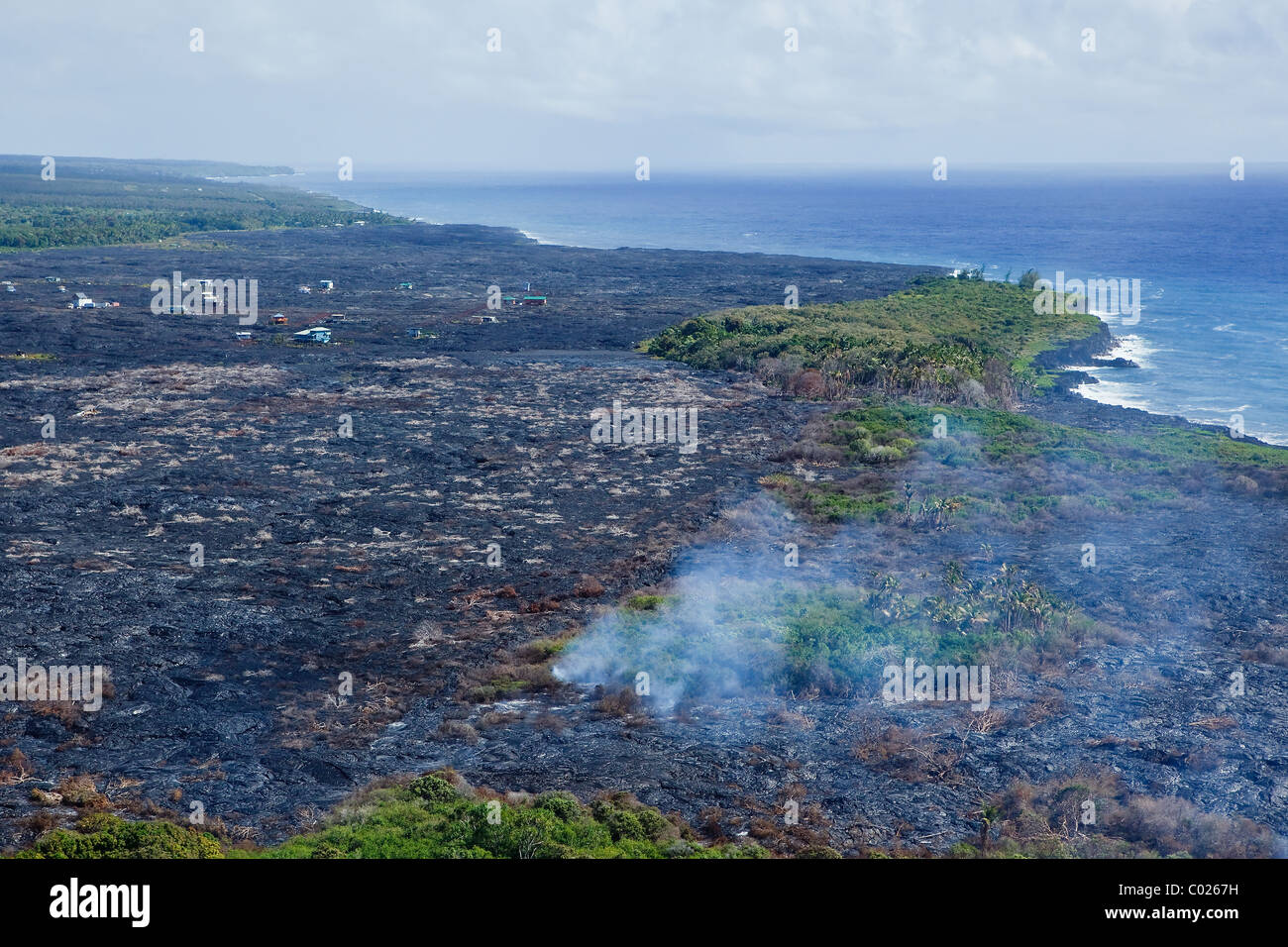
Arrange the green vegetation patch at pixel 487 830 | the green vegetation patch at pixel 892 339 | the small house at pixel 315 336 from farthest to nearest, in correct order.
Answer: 1. the small house at pixel 315 336
2. the green vegetation patch at pixel 892 339
3. the green vegetation patch at pixel 487 830

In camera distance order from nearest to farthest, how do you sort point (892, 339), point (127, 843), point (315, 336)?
1. point (127, 843)
2. point (892, 339)
3. point (315, 336)

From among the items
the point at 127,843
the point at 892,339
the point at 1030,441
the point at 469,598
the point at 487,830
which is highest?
the point at 892,339

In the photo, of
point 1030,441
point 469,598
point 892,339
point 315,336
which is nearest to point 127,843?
point 469,598

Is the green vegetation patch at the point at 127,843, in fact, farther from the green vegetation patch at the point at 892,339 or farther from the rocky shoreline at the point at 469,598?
the green vegetation patch at the point at 892,339

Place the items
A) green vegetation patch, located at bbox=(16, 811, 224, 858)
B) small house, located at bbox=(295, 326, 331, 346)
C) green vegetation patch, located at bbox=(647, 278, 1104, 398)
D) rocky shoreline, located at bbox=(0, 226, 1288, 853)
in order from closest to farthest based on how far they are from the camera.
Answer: green vegetation patch, located at bbox=(16, 811, 224, 858)
rocky shoreline, located at bbox=(0, 226, 1288, 853)
green vegetation patch, located at bbox=(647, 278, 1104, 398)
small house, located at bbox=(295, 326, 331, 346)

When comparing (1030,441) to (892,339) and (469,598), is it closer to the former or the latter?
(892,339)

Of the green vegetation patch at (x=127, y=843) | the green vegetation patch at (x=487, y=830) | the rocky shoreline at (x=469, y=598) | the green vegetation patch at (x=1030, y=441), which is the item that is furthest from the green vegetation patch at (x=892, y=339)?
the green vegetation patch at (x=127, y=843)

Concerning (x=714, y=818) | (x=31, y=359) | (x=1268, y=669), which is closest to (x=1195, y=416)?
(x=1268, y=669)

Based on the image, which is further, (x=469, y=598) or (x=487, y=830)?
(x=469, y=598)

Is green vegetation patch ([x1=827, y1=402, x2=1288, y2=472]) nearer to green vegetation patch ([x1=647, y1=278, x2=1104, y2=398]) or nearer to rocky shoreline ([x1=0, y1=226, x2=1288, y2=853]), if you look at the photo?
rocky shoreline ([x1=0, y1=226, x2=1288, y2=853])

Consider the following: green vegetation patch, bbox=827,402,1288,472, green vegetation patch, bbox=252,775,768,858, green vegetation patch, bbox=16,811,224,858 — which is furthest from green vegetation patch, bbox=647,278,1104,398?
green vegetation patch, bbox=16,811,224,858

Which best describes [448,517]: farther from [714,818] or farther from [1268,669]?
[1268,669]
